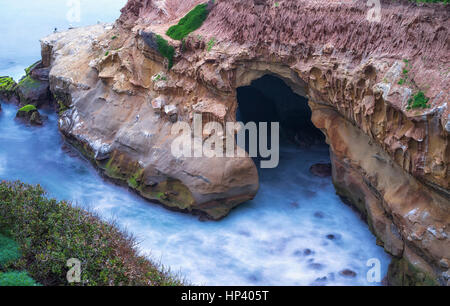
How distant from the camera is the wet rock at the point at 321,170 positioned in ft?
56.6

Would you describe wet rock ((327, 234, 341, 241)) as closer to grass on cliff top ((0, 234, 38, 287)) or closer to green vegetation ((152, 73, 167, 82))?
green vegetation ((152, 73, 167, 82))

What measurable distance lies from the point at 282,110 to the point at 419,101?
10677mm

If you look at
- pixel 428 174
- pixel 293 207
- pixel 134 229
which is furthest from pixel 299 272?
pixel 134 229

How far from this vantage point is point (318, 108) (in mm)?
14016

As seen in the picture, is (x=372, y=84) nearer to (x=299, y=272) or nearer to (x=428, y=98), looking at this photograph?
(x=428, y=98)

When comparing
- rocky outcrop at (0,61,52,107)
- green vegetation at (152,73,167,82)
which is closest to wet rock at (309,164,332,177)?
green vegetation at (152,73,167,82)

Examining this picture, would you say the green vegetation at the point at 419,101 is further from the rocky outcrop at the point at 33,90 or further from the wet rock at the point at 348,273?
the rocky outcrop at the point at 33,90

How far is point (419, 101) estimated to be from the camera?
9.67 metres

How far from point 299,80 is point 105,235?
7646 mm

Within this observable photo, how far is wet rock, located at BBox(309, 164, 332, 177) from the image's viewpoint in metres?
17.2

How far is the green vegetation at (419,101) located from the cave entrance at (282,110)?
9.33 meters

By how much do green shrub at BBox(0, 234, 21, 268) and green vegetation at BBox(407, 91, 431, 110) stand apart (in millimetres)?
9432

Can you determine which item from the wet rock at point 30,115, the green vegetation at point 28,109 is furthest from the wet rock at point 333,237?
the green vegetation at point 28,109

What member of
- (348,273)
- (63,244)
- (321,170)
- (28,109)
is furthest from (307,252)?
(28,109)
